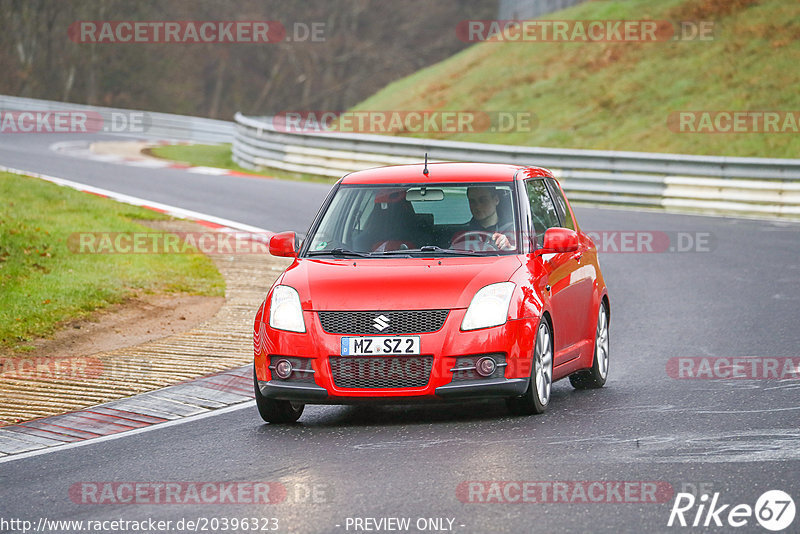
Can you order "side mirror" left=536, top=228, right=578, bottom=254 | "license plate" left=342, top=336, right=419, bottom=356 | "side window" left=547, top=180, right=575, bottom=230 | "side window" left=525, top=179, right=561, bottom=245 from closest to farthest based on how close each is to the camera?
1. "license plate" left=342, top=336, right=419, bottom=356
2. "side mirror" left=536, top=228, right=578, bottom=254
3. "side window" left=525, top=179, right=561, bottom=245
4. "side window" left=547, top=180, right=575, bottom=230

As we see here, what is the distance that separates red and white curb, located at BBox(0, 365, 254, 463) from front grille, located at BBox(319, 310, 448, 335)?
1.75 metres

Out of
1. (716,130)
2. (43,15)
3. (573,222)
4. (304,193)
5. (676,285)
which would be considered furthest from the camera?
(43,15)

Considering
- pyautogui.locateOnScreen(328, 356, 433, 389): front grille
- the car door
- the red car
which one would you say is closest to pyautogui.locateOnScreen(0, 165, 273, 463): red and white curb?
the red car

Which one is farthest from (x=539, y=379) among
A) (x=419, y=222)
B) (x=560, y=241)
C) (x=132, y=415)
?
(x=132, y=415)

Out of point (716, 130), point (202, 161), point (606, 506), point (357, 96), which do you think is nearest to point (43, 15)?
point (357, 96)

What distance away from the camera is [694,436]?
25.2 ft

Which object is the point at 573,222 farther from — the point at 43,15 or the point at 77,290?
the point at 43,15

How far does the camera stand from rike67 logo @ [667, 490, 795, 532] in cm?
581

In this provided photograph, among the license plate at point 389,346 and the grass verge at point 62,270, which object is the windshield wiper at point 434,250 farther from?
the grass verge at point 62,270

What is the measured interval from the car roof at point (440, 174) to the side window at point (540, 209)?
4.2 inches

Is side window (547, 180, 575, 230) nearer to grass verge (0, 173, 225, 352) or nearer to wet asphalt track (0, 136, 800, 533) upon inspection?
wet asphalt track (0, 136, 800, 533)

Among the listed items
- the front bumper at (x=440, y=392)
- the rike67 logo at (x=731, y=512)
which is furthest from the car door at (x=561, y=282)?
the rike67 logo at (x=731, y=512)

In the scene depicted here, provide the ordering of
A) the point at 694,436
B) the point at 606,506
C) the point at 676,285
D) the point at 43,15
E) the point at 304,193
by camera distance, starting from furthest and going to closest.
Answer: the point at 43,15 → the point at 304,193 → the point at 676,285 → the point at 694,436 → the point at 606,506

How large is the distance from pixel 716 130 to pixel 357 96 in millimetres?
42730
